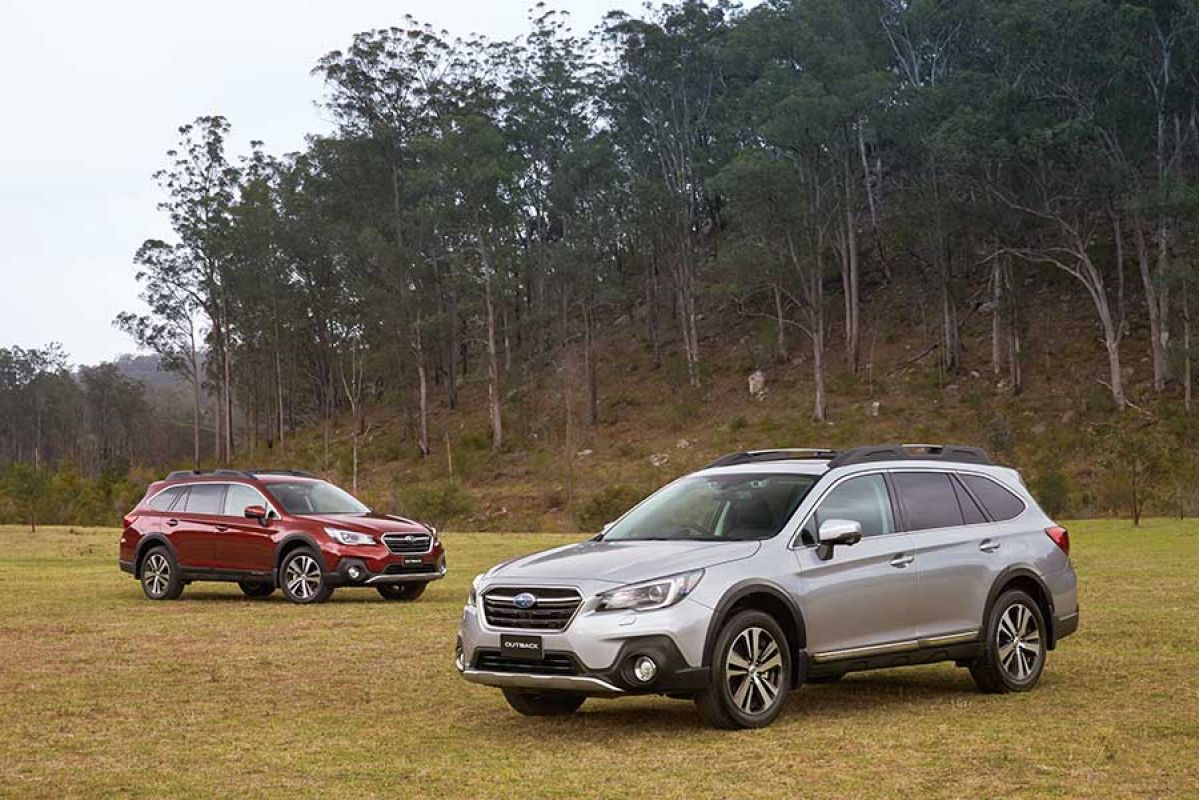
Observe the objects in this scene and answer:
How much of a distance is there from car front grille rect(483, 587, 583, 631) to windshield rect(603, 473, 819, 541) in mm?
1232

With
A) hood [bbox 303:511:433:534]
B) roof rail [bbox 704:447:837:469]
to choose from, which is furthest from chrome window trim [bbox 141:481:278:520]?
roof rail [bbox 704:447:837:469]

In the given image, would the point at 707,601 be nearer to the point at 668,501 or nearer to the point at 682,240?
the point at 668,501

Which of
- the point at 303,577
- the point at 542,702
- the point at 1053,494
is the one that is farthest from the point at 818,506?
the point at 1053,494

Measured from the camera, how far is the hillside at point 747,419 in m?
56.1

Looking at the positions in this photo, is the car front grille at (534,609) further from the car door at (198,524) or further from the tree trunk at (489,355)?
the tree trunk at (489,355)

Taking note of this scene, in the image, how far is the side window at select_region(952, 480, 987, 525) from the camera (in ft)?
38.0

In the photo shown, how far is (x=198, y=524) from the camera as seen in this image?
843 inches

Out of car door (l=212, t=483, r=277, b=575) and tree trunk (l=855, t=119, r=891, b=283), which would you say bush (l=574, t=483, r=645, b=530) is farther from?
tree trunk (l=855, t=119, r=891, b=283)

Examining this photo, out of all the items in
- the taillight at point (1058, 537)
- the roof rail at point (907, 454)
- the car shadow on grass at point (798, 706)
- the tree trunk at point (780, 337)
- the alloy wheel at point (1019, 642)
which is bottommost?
the car shadow on grass at point (798, 706)

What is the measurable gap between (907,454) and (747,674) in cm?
257

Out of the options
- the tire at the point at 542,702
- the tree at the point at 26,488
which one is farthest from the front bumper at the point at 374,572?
the tree at the point at 26,488

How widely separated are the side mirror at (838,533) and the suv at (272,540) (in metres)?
11.1

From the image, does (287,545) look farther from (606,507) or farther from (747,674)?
(606,507)

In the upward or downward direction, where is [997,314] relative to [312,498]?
upward
